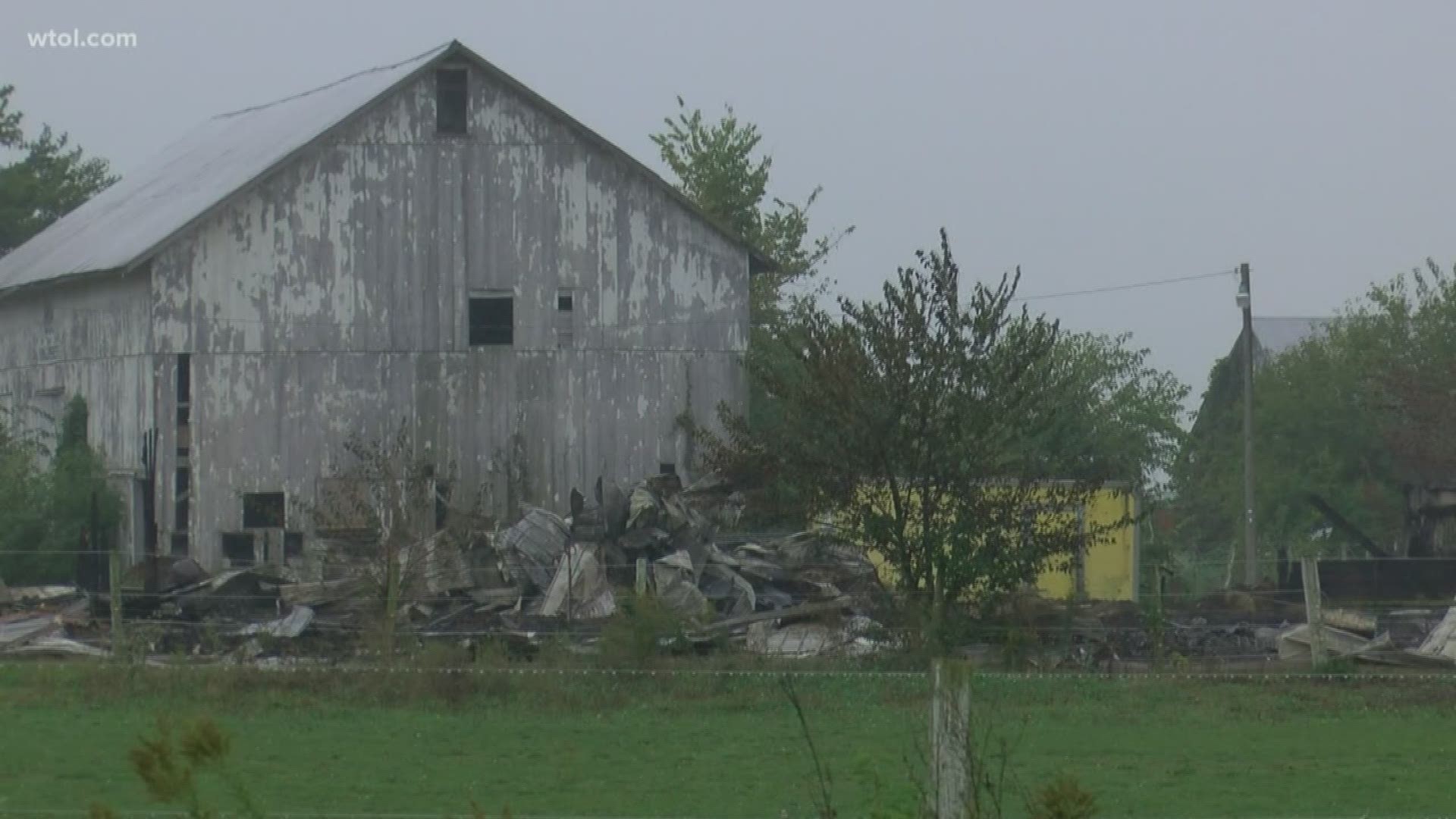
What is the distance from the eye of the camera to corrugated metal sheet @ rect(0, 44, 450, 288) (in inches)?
1416

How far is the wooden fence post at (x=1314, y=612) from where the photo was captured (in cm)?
2323

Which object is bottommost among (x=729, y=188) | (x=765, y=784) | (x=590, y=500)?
(x=765, y=784)

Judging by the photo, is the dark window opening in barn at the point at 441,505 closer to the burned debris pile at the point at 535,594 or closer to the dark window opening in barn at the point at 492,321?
the burned debris pile at the point at 535,594

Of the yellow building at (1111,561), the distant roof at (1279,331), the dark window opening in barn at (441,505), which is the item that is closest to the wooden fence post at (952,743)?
the yellow building at (1111,561)

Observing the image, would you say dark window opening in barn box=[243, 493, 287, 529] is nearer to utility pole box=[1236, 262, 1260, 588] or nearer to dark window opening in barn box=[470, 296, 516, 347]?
dark window opening in barn box=[470, 296, 516, 347]

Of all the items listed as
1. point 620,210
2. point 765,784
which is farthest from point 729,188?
point 765,784

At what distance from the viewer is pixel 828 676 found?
22.4 metres

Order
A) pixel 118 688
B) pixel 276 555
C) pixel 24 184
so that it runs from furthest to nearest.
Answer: pixel 24 184 → pixel 276 555 → pixel 118 688

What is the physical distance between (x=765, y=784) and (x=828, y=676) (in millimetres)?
6407

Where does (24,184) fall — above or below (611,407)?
above

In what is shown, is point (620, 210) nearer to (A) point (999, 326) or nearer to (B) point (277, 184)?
(B) point (277, 184)

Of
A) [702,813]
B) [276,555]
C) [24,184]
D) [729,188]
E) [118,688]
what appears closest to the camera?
[702,813]

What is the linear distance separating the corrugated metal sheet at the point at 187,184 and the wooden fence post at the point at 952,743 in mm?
29080

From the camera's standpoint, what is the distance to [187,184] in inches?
1602
